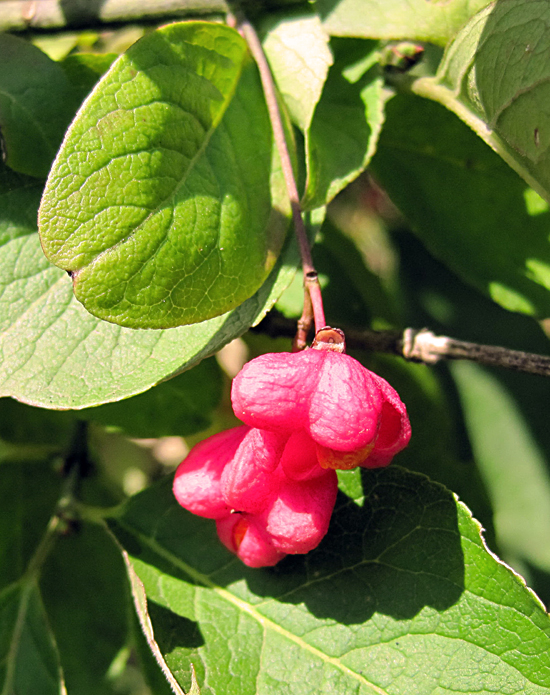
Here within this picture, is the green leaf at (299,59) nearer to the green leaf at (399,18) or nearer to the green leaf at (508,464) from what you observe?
the green leaf at (399,18)

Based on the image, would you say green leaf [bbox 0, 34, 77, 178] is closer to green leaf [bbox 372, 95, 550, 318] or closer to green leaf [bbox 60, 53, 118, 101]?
green leaf [bbox 60, 53, 118, 101]

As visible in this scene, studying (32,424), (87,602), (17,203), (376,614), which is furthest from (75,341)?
(87,602)

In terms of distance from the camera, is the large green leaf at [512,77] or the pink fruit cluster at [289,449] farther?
the large green leaf at [512,77]

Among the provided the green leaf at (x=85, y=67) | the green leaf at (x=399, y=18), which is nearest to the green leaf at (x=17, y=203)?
the green leaf at (x=85, y=67)

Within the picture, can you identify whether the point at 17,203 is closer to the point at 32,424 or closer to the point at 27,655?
the point at 32,424

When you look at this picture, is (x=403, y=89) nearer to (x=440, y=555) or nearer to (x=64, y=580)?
(x=440, y=555)
